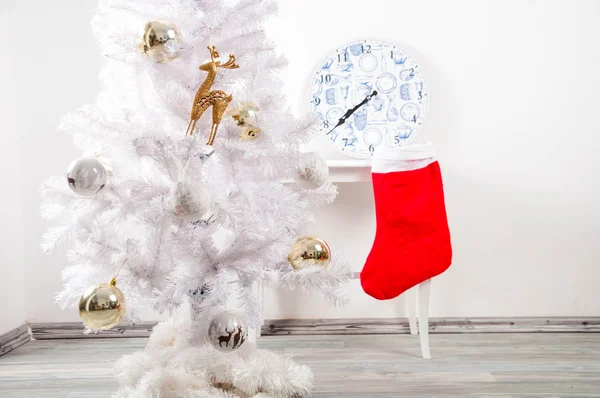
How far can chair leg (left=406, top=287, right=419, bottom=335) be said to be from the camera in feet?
6.77

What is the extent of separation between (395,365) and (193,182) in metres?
0.98

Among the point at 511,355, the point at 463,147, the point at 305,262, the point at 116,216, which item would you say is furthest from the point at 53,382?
the point at 463,147

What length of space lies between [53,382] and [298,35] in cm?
151

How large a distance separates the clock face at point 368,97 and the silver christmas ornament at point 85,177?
3.53ft

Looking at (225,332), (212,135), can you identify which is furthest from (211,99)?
(225,332)

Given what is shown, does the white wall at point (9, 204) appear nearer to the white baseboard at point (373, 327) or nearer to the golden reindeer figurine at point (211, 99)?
the white baseboard at point (373, 327)

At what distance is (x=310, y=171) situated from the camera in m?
1.36

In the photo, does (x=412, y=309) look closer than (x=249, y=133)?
No

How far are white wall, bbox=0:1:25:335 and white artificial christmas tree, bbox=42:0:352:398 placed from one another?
798mm

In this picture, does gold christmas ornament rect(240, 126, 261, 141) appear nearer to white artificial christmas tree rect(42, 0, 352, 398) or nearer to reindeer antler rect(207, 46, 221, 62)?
white artificial christmas tree rect(42, 0, 352, 398)

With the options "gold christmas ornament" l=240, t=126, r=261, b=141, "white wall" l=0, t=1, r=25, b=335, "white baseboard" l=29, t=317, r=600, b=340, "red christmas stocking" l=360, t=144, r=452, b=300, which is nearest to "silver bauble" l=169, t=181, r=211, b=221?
"gold christmas ornament" l=240, t=126, r=261, b=141

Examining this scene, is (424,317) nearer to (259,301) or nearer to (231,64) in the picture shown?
(259,301)

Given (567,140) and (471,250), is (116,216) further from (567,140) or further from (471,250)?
(567,140)

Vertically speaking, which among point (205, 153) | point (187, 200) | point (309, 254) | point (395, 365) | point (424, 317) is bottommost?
point (395, 365)
